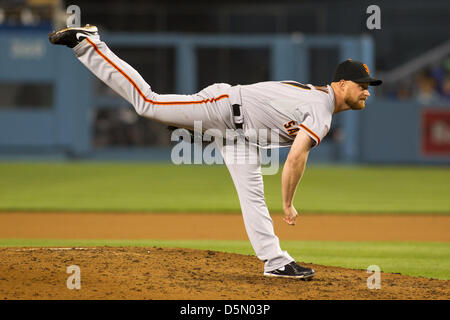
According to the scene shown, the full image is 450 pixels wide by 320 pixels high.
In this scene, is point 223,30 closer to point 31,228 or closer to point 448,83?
point 448,83

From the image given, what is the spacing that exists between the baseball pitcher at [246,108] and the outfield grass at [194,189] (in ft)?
16.3

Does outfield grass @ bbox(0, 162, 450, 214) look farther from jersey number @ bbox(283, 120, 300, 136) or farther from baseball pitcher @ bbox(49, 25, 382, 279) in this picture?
jersey number @ bbox(283, 120, 300, 136)

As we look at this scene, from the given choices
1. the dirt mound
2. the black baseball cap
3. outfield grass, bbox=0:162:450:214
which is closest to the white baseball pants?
the dirt mound

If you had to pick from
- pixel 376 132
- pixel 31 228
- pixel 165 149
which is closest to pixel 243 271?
pixel 31 228

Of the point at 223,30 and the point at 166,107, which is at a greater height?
the point at 223,30

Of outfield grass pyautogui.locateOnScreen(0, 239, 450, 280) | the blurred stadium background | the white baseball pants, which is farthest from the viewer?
the blurred stadium background

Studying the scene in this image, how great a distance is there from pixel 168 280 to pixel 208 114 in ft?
3.69

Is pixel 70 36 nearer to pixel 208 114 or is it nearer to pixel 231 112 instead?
pixel 208 114

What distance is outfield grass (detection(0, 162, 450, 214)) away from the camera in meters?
10.2

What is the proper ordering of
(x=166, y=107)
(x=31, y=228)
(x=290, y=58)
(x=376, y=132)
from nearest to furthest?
(x=166, y=107) < (x=31, y=228) < (x=376, y=132) < (x=290, y=58)

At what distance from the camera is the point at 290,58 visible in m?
19.5

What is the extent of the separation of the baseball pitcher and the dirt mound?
0.30 m

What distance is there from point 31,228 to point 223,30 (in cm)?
1399

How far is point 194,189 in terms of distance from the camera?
12539 millimetres
